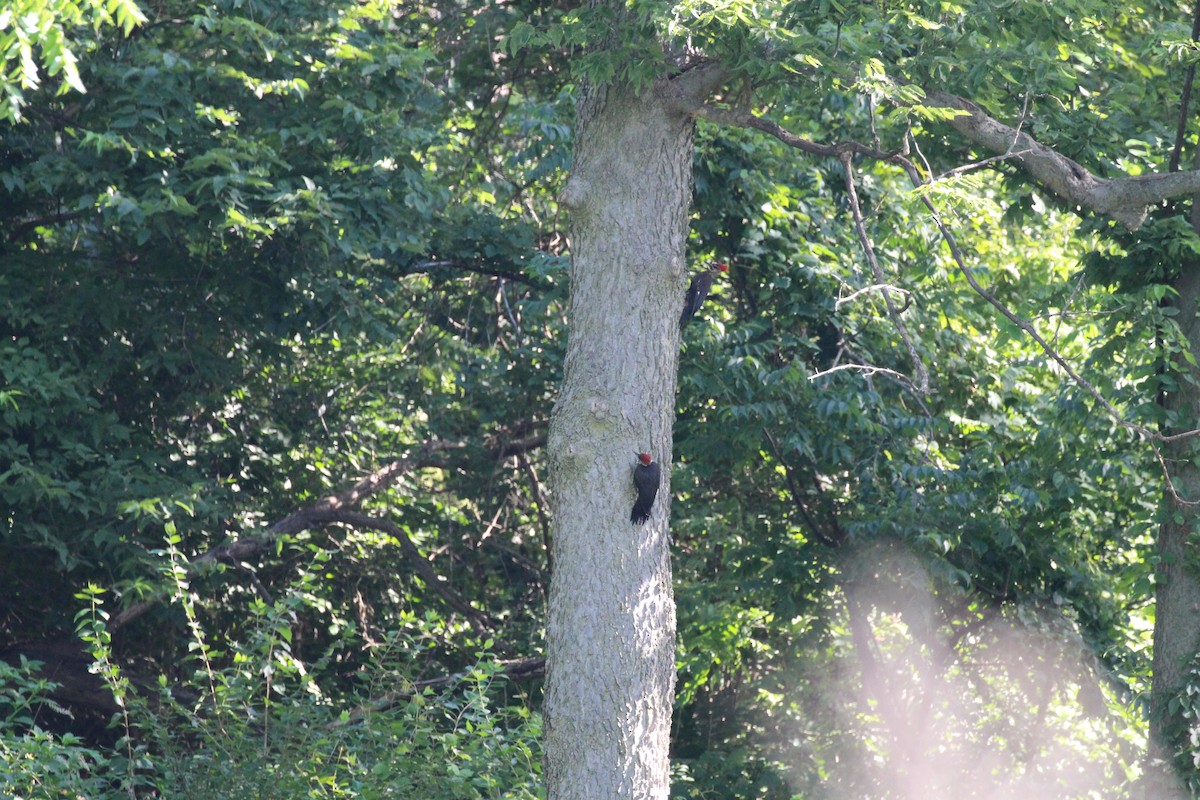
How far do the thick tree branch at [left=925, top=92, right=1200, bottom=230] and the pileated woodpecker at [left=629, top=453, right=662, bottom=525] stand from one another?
7.16 feet

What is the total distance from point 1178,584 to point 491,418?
5.08 meters

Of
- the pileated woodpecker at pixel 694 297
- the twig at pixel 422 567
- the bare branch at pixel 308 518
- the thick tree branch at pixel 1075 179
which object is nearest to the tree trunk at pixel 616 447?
the pileated woodpecker at pixel 694 297

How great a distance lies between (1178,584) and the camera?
22.6ft

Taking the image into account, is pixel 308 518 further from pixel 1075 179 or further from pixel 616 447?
pixel 1075 179

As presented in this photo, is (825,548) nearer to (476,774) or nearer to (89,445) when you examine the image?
(476,774)

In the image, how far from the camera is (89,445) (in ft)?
26.3

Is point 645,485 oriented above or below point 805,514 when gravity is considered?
below

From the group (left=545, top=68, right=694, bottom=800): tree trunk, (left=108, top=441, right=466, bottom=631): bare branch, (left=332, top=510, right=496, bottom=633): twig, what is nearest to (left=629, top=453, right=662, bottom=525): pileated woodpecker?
(left=545, top=68, right=694, bottom=800): tree trunk

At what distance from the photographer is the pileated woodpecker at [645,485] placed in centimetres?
495

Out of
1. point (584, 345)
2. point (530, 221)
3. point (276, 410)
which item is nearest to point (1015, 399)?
point (530, 221)

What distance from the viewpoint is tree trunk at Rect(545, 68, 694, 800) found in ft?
16.1

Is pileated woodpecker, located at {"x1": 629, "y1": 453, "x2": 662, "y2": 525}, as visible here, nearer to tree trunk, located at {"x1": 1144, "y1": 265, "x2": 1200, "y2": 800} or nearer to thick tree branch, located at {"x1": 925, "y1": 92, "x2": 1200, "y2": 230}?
thick tree branch, located at {"x1": 925, "y1": 92, "x2": 1200, "y2": 230}

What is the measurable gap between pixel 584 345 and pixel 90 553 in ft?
15.1

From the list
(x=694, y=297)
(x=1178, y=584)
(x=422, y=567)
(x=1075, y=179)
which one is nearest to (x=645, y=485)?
(x=694, y=297)
